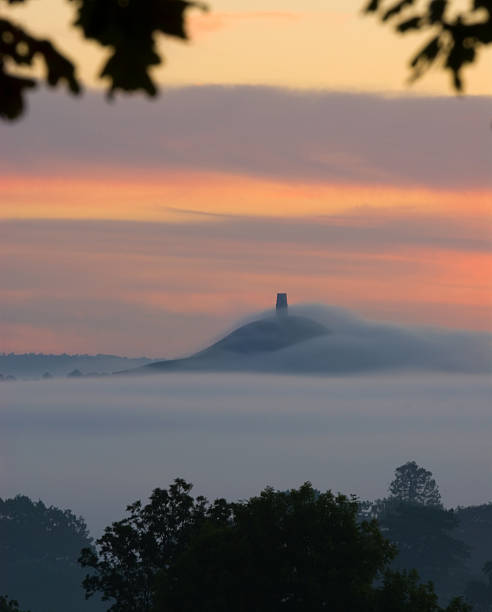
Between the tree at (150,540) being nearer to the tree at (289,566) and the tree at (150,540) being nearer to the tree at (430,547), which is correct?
the tree at (289,566)

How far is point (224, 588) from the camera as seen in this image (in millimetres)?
60438

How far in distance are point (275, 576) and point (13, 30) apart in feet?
167

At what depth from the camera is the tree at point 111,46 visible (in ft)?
38.1

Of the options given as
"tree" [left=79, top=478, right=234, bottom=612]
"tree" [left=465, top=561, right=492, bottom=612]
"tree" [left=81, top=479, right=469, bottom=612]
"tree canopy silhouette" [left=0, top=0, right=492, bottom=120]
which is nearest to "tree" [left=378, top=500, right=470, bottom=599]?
"tree" [left=465, top=561, right=492, bottom=612]

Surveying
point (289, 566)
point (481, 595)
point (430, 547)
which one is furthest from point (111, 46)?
point (430, 547)

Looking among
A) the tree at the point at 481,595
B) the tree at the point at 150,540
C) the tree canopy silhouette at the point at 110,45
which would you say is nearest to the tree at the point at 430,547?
the tree at the point at 481,595

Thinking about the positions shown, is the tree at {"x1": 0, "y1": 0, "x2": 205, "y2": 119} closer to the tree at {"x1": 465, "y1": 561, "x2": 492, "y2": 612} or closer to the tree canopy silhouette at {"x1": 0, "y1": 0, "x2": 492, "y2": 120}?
the tree canopy silhouette at {"x1": 0, "y1": 0, "x2": 492, "y2": 120}

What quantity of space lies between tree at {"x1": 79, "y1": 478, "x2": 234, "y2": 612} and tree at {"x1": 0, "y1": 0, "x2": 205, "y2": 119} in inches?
2339

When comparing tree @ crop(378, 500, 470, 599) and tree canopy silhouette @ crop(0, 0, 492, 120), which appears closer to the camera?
tree canopy silhouette @ crop(0, 0, 492, 120)

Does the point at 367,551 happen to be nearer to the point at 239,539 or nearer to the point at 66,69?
the point at 239,539

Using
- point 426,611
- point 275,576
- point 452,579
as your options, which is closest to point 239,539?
point 275,576

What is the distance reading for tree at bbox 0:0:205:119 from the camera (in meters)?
11.6

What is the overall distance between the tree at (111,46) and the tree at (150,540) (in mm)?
59410

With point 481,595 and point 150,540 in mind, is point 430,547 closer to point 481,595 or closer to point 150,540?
point 481,595
